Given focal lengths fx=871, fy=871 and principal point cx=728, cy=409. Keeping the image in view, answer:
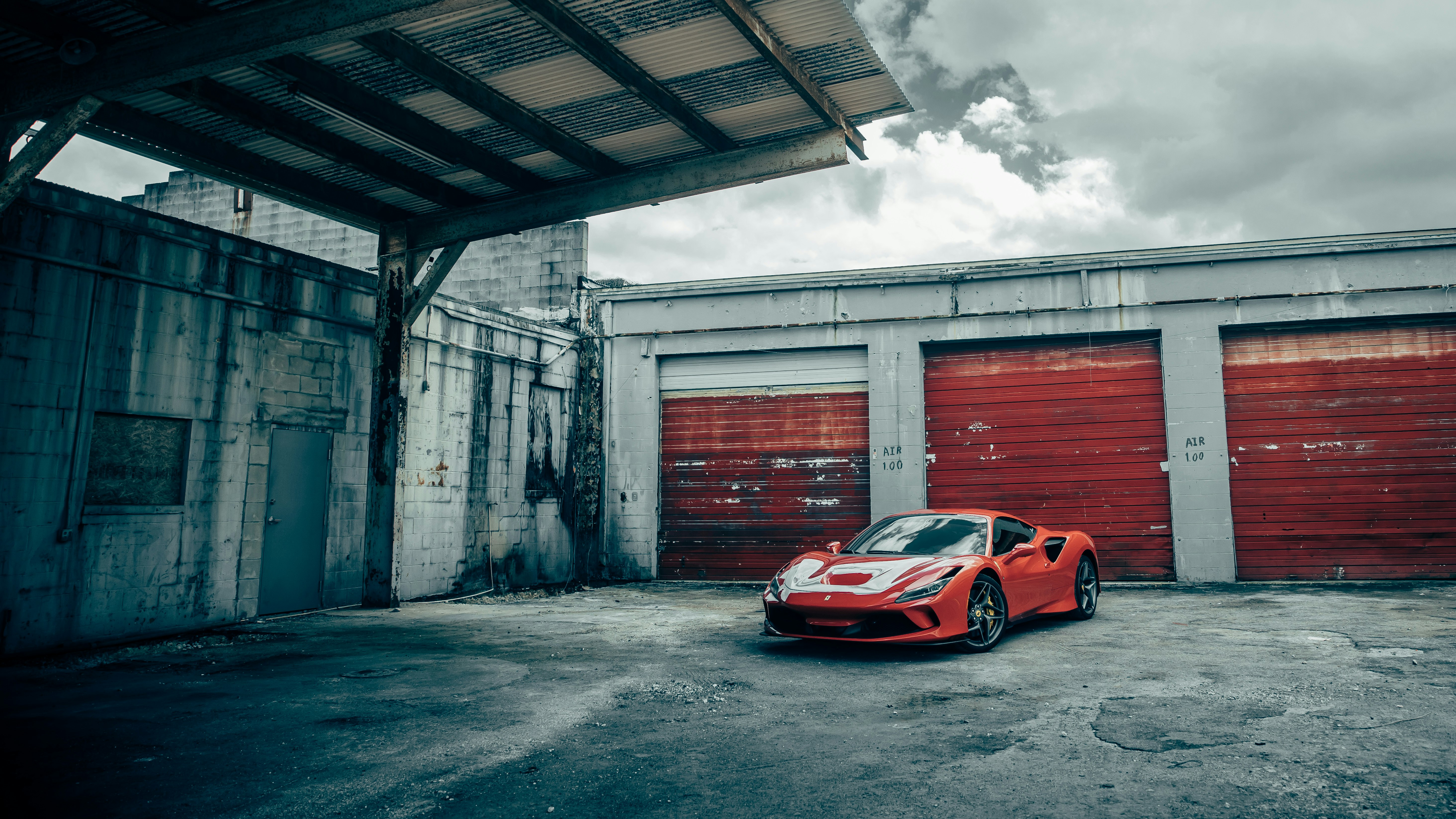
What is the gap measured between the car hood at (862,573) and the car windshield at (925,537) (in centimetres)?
22

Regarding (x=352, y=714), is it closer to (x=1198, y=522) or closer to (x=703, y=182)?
(x=703, y=182)

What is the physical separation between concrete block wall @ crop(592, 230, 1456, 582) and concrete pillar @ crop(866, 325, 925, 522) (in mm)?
20

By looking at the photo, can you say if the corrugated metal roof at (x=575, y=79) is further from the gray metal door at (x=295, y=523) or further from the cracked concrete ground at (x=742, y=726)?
the cracked concrete ground at (x=742, y=726)

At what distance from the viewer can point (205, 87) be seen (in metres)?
7.45

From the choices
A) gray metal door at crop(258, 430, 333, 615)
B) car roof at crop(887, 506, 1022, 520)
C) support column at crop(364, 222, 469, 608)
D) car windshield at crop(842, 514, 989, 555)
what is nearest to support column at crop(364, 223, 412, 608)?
support column at crop(364, 222, 469, 608)

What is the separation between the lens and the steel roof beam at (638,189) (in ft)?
28.2

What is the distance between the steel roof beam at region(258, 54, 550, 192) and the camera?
23.8 ft

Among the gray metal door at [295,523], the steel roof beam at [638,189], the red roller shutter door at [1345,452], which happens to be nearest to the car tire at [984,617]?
the steel roof beam at [638,189]

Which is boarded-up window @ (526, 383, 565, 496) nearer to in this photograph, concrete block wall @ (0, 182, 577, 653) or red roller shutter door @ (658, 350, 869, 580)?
concrete block wall @ (0, 182, 577, 653)

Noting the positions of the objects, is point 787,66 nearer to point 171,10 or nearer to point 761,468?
point 171,10

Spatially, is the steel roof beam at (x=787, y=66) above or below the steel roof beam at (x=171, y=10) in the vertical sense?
above

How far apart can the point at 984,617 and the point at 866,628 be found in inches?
40.4

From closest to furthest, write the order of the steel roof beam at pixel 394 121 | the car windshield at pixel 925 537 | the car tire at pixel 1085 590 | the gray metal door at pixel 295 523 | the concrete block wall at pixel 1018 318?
1. the steel roof beam at pixel 394 121
2. the car windshield at pixel 925 537
3. the car tire at pixel 1085 590
4. the gray metal door at pixel 295 523
5. the concrete block wall at pixel 1018 318

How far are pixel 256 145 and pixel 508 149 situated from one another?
7.94ft
